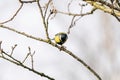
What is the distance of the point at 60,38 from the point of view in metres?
4.63

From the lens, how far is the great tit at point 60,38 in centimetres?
457

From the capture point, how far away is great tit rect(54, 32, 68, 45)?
4.57 metres

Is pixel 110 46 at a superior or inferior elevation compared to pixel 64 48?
inferior

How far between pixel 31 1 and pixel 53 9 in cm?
38

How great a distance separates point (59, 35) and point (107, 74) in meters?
11.5

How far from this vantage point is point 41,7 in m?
4.21

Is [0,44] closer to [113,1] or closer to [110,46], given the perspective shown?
[113,1]

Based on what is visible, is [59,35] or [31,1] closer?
[31,1]

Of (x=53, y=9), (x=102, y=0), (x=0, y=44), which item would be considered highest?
(x=102, y=0)

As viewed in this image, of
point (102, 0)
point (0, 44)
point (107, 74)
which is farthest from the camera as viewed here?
point (107, 74)

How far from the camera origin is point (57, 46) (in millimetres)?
4301

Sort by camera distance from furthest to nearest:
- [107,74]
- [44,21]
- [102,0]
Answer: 1. [107,74]
2. [44,21]
3. [102,0]

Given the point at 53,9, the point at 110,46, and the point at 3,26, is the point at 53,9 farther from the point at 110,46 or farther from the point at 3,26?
the point at 110,46

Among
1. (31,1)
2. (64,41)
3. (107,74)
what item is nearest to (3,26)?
(31,1)
